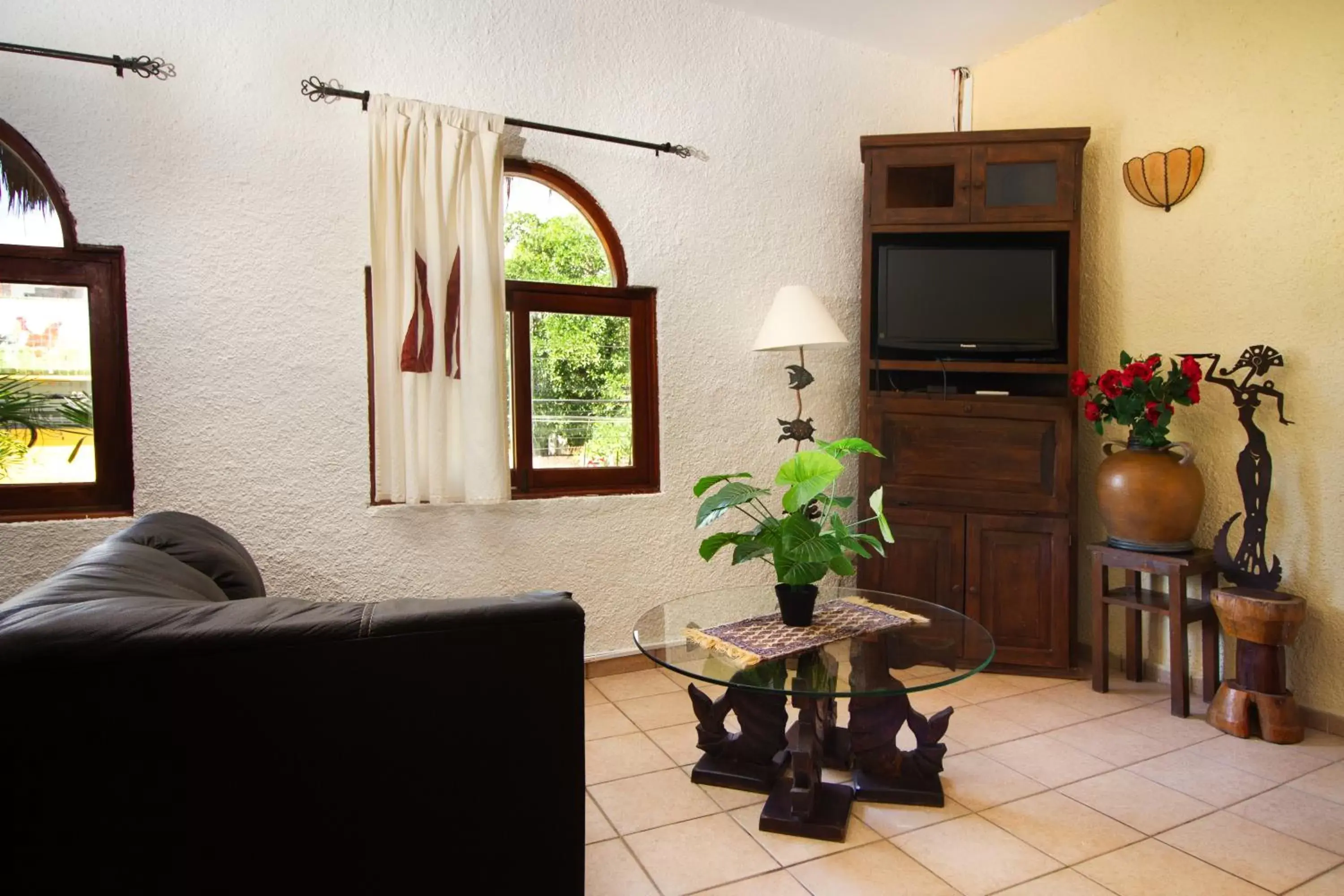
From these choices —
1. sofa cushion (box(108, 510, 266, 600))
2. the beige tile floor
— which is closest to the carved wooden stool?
the beige tile floor

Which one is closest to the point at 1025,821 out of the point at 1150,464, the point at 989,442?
the point at 1150,464

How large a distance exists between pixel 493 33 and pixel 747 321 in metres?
1.56

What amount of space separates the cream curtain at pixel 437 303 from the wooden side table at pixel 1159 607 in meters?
2.37

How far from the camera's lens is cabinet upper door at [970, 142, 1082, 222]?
322 centimetres

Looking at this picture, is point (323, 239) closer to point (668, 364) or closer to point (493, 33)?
point (493, 33)

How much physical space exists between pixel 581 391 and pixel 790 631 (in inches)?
61.8

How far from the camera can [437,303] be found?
2.77m

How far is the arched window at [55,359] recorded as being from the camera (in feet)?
7.88

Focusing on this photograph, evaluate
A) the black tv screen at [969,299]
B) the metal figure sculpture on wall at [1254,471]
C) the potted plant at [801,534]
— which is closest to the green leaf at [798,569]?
the potted plant at [801,534]

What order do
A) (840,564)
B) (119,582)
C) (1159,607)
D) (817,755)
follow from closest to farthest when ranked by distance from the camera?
(119,582) < (840,564) < (817,755) < (1159,607)

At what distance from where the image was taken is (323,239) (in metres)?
2.73

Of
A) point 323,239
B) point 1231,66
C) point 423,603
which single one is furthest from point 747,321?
point 423,603

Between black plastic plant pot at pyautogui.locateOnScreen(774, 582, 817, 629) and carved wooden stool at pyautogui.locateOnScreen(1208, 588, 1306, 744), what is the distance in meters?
1.63

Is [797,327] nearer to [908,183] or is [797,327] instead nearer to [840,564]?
[908,183]
